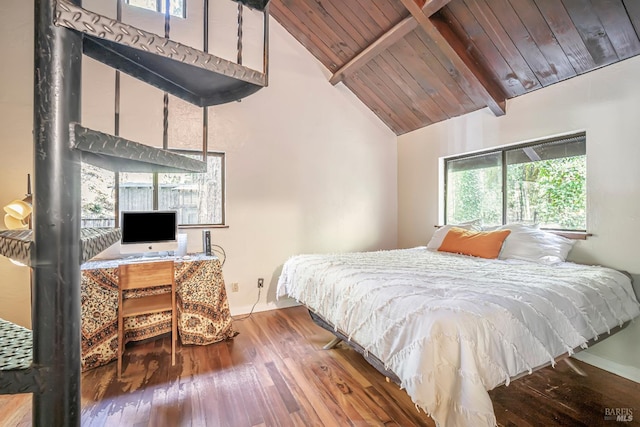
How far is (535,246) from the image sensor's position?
2600 millimetres

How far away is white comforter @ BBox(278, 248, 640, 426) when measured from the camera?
1.25 meters

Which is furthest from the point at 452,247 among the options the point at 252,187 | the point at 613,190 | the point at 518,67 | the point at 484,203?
the point at 252,187

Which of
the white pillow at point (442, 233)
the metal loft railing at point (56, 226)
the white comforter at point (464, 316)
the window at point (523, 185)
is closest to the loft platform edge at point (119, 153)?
the metal loft railing at point (56, 226)

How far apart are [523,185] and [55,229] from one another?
3.65 metres

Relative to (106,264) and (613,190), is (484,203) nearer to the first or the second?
(613,190)

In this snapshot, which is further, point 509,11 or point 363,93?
point 363,93

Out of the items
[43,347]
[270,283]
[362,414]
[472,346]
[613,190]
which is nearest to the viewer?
[43,347]

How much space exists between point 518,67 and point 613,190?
132 centimetres

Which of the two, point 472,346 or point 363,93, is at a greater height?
point 363,93

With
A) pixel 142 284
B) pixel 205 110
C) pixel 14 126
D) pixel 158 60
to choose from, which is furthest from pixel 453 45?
pixel 14 126

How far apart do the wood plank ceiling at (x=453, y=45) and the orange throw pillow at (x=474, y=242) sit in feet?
4.41

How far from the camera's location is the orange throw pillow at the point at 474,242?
2.76 m

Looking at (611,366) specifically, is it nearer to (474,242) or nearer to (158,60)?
(474,242)

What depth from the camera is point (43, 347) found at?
0.58 metres
